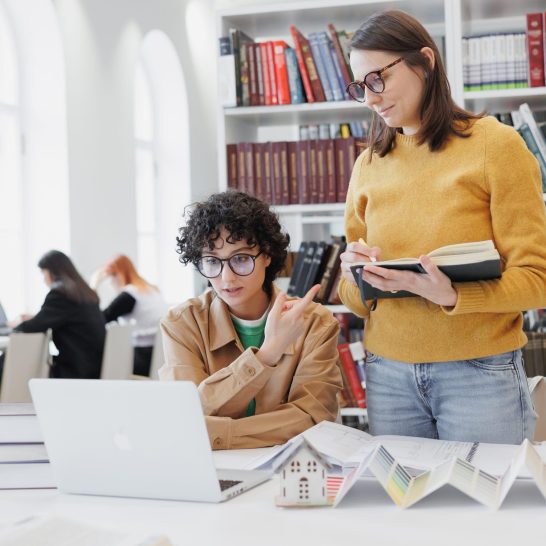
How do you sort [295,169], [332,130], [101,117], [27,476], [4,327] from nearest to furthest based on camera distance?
[27,476]
[295,169]
[332,130]
[4,327]
[101,117]

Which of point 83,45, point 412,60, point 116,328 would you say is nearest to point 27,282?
point 116,328

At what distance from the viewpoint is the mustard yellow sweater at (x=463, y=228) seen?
1.65 metres

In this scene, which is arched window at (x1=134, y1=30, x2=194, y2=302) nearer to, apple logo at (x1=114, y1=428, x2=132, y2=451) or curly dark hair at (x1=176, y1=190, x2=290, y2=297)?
curly dark hair at (x1=176, y1=190, x2=290, y2=297)

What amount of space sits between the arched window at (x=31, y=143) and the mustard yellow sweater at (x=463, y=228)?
3.88m

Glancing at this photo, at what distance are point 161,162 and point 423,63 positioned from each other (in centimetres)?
581

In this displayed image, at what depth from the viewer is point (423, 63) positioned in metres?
1.73

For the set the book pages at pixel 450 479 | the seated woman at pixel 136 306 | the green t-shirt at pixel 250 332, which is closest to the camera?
the book pages at pixel 450 479

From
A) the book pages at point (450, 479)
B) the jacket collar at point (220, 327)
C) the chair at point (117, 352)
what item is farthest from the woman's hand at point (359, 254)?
the chair at point (117, 352)

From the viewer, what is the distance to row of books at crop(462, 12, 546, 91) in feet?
10.3

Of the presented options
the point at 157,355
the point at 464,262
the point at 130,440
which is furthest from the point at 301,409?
the point at 157,355

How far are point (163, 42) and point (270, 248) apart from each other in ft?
17.6

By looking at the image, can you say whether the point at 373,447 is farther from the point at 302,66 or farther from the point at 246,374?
the point at 302,66

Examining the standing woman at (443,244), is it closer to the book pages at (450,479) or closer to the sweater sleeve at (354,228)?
the sweater sleeve at (354,228)

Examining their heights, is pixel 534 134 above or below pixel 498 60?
below
